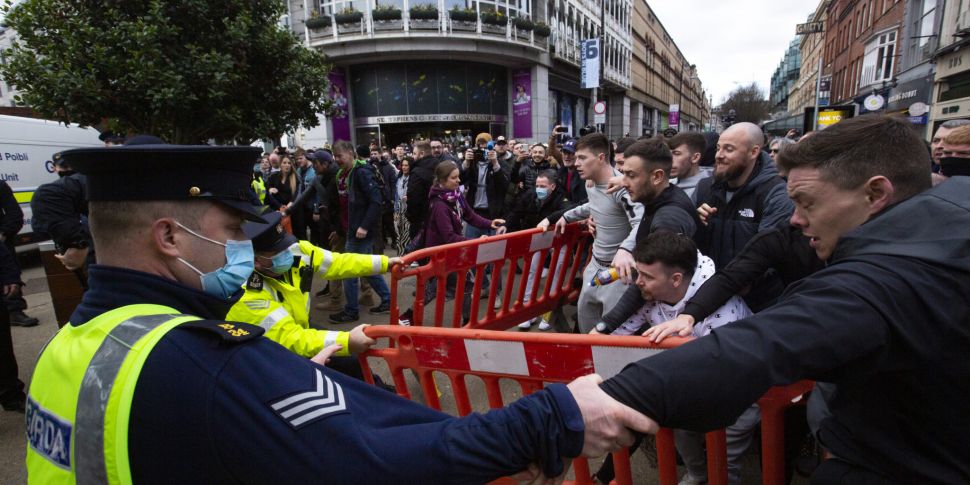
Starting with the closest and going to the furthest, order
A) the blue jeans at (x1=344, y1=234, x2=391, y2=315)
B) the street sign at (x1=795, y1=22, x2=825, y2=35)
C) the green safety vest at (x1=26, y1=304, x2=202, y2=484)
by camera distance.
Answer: the green safety vest at (x1=26, y1=304, x2=202, y2=484), the blue jeans at (x1=344, y1=234, x2=391, y2=315), the street sign at (x1=795, y1=22, x2=825, y2=35)

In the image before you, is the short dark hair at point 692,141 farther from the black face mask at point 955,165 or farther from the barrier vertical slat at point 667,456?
the barrier vertical slat at point 667,456

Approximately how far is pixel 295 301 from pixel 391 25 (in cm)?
2270

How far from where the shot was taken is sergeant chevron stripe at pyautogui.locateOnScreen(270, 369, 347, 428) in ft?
3.07

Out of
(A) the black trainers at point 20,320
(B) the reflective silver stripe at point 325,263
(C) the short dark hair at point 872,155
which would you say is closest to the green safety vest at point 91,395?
(C) the short dark hair at point 872,155

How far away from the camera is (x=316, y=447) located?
0.93 metres

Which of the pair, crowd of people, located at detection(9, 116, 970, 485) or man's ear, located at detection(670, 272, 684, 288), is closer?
crowd of people, located at detection(9, 116, 970, 485)

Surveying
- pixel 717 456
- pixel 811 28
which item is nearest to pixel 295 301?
pixel 717 456

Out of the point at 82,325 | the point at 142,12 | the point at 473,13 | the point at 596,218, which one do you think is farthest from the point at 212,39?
the point at 473,13

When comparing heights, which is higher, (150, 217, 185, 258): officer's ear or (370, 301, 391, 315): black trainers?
(150, 217, 185, 258): officer's ear

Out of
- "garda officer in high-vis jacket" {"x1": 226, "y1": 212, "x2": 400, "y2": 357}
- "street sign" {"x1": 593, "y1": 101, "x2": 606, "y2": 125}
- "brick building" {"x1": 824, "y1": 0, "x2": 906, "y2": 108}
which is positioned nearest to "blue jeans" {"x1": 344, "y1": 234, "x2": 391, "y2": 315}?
"garda officer in high-vis jacket" {"x1": 226, "y1": 212, "x2": 400, "y2": 357}

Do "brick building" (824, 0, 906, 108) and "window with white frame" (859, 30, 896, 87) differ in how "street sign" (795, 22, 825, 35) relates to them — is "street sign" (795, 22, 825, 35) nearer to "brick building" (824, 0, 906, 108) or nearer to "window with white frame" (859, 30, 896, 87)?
"brick building" (824, 0, 906, 108)

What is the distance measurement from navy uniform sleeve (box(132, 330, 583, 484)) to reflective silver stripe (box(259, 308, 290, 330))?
4.53 ft

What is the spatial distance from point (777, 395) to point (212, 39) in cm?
901

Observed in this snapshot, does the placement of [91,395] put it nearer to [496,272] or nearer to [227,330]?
[227,330]
